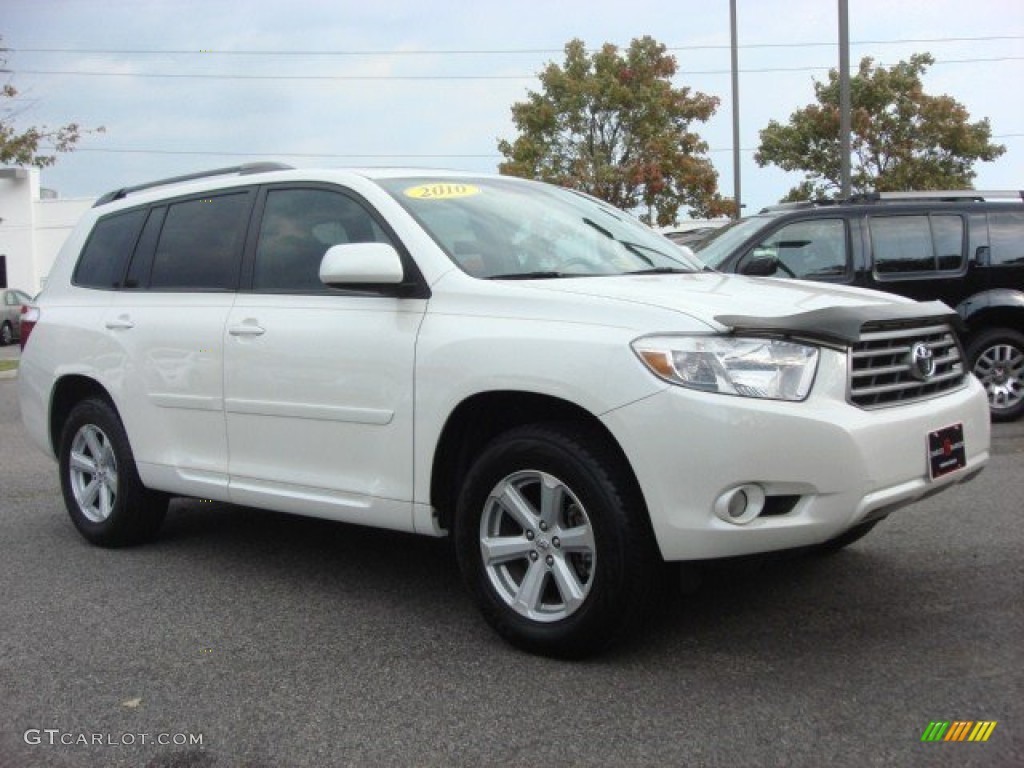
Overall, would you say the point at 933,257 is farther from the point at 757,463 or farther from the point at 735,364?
the point at 757,463

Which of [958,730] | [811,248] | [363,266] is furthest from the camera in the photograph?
[811,248]

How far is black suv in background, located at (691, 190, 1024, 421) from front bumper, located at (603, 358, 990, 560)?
5.33 m

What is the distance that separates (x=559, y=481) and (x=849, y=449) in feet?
3.11

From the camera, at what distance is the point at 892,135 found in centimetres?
3350

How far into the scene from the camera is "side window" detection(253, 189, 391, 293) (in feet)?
14.5

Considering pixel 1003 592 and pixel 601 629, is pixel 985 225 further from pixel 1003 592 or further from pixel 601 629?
pixel 601 629

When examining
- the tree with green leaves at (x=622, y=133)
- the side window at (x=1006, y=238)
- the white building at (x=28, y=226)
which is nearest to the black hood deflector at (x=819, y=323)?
the side window at (x=1006, y=238)

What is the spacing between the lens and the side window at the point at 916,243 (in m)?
8.61

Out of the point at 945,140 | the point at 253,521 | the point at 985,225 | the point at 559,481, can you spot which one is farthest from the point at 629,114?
the point at 559,481

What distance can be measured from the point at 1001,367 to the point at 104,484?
23.1 ft

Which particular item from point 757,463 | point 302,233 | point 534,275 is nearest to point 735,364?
point 757,463

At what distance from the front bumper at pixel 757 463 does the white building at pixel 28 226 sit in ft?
136

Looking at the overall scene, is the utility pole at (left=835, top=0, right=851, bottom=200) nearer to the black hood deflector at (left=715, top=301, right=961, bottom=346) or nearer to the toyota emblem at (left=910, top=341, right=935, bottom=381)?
the toyota emblem at (left=910, top=341, right=935, bottom=381)

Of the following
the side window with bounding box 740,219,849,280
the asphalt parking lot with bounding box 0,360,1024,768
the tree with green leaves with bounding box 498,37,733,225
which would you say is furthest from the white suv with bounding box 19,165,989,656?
the tree with green leaves with bounding box 498,37,733,225
